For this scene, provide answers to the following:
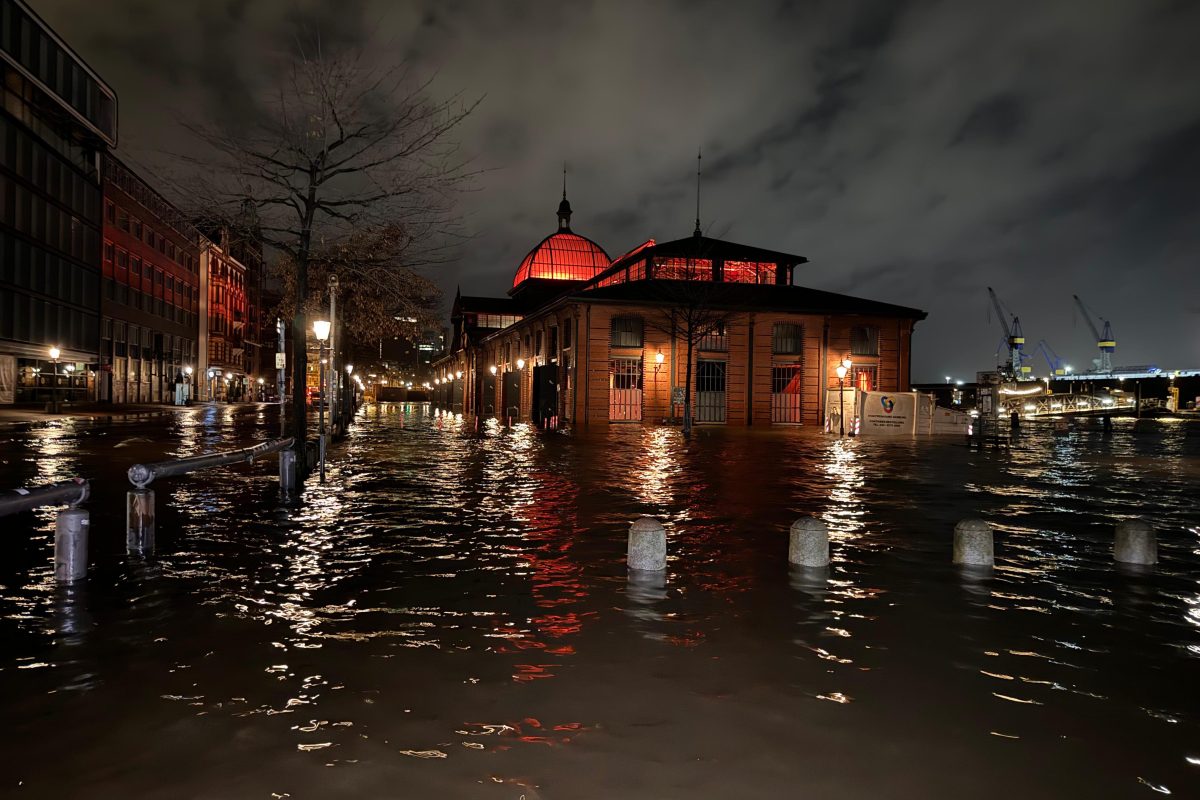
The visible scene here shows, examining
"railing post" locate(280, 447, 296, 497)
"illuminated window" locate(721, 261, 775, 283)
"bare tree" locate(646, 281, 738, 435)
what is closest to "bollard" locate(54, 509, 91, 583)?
"railing post" locate(280, 447, 296, 497)

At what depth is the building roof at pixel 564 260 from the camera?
68312mm

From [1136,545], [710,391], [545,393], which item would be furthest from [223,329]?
[1136,545]

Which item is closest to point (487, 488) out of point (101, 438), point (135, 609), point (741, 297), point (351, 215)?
point (351, 215)

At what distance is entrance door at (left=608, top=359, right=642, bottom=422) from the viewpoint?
4122 centimetres

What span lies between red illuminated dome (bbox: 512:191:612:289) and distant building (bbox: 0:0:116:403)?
31.7 m

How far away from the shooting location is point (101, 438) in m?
25.8

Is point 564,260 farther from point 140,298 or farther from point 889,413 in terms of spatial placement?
point 889,413

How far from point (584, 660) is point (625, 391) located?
3625cm

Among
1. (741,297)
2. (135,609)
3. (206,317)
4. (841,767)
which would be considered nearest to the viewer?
(841,767)

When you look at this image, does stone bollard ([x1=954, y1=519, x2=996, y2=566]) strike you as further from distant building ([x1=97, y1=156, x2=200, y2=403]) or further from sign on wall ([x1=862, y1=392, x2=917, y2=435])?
distant building ([x1=97, y1=156, x2=200, y2=403])

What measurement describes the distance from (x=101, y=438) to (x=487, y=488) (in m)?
17.9

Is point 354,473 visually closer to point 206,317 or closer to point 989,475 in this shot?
point 989,475

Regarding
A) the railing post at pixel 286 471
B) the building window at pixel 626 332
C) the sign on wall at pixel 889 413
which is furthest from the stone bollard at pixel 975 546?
the building window at pixel 626 332

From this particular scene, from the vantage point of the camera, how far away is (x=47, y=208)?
1849 inches
